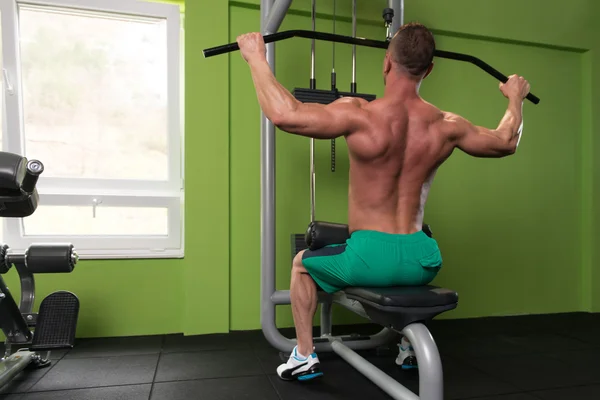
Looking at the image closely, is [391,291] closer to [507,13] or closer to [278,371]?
[278,371]

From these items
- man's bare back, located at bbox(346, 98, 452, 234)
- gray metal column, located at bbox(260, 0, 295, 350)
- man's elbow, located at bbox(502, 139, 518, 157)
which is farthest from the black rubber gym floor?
man's elbow, located at bbox(502, 139, 518, 157)

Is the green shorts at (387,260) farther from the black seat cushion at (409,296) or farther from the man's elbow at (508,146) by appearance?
the man's elbow at (508,146)

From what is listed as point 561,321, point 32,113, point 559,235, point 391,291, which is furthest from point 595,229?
point 32,113

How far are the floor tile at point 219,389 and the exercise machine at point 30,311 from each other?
0.52m

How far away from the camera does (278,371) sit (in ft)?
6.48

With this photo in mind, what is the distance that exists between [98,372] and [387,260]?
1.50 metres

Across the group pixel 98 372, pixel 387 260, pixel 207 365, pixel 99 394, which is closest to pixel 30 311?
pixel 98 372

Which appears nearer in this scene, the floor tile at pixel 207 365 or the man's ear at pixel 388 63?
the man's ear at pixel 388 63

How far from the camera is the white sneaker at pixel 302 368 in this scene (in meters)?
1.91

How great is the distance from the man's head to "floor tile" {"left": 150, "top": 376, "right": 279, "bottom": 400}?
4.66 ft

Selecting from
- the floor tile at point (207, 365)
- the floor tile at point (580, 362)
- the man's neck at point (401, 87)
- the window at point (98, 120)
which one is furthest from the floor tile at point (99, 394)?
the floor tile at point (580, 362)

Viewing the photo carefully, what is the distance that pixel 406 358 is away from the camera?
7.00 ft

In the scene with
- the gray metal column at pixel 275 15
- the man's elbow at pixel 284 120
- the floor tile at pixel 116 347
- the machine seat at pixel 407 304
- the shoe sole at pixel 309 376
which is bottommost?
the floor tile at pixel 116 347

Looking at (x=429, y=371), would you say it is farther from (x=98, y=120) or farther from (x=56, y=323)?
(x=98, y=120)
